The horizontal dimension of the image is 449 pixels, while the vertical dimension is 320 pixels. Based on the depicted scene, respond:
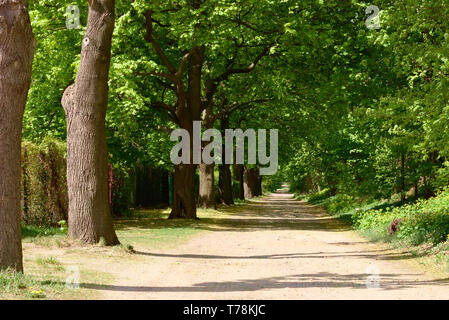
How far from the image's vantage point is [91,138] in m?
15.0

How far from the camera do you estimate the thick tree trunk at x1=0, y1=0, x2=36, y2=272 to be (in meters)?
9.36

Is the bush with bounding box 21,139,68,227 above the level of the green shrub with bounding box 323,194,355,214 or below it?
above

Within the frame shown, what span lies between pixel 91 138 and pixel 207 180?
19407 mm

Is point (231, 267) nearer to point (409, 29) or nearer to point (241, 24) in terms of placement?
point (409, 29)

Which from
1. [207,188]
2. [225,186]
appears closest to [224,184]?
[225,186]

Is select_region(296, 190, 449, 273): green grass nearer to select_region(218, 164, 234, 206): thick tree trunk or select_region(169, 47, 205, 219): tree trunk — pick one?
select_region(169, 47, 205, 219): tree trunk

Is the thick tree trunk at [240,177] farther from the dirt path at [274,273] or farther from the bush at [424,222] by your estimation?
the dirt path at [274,273]

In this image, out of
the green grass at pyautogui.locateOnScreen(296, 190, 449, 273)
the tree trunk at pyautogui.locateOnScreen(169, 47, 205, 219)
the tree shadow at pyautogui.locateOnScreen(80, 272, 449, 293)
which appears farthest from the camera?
the tree trunk at pyautogui.locateOnScreen(169, 47, 205, 219)

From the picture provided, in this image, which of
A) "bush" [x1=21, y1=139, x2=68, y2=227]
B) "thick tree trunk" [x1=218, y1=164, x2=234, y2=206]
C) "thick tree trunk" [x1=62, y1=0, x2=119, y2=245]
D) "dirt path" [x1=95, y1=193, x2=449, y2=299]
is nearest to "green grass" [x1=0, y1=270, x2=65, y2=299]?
"dirt path" [x1=95, y1=193, x2=449, y2=299]

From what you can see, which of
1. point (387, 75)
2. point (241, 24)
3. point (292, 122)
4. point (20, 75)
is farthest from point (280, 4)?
point (20, 75)

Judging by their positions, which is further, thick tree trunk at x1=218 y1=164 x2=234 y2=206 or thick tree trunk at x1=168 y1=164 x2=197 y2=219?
thick tree trunk at x1=218 y1=164 x2=234 y2=206

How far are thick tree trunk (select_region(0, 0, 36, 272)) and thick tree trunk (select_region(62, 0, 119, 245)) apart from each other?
16.7 ft

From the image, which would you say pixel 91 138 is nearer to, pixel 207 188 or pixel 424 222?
pixel 424 222
